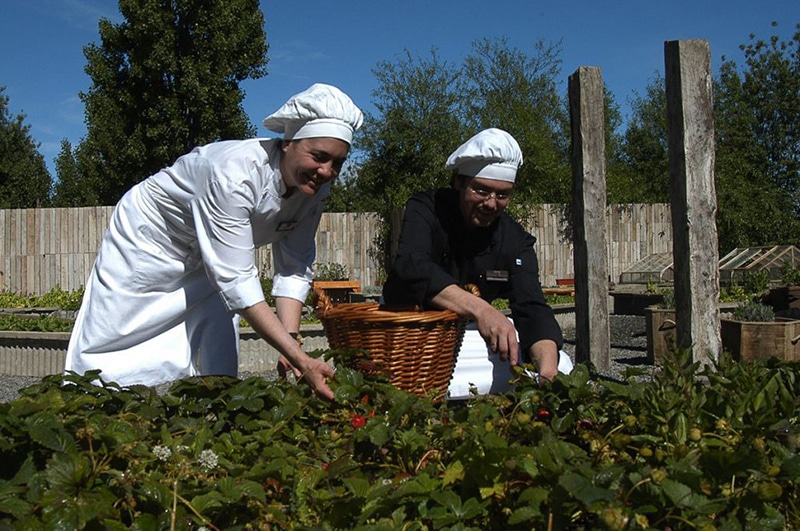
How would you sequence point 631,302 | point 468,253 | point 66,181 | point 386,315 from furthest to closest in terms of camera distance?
point 66,181 < point 631,302 < point 468,253 < point 386,315

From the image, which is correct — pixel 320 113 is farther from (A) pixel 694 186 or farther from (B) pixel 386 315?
(A) pixel 694 186

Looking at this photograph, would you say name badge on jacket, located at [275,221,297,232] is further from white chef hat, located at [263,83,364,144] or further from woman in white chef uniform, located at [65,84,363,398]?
white chef hat, located at [263,83,364,144]

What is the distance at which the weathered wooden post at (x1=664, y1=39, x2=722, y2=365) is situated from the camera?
5328mm

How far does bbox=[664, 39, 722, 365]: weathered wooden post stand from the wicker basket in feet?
11.4

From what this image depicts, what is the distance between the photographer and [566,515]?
3.84 ft

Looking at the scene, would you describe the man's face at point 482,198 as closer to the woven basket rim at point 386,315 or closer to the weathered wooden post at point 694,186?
the woven basket rim at point 386,315

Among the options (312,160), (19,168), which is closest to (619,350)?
(312,160)

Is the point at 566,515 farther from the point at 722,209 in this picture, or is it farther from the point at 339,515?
the point at 722,209

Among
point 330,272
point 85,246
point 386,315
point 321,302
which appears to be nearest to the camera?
point 386,315

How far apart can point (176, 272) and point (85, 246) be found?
15711mm

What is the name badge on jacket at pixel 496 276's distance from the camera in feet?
9.04

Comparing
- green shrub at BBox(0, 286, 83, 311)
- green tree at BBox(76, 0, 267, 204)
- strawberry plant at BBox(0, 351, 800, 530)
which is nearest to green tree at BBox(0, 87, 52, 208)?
green tree at BBox(76, 0, 267, 204)

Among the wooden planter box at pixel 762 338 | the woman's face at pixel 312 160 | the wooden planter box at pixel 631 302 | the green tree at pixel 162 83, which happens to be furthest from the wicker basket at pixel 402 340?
the green tree at pixel 162 83

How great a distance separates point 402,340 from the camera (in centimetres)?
217
